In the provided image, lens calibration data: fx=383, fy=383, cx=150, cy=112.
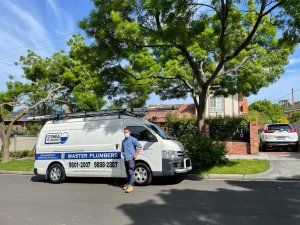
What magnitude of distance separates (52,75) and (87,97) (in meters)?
3.06

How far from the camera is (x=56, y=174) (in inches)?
515

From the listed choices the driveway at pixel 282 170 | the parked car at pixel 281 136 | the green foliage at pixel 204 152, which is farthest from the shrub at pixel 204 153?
the parked car at pixel 281 136

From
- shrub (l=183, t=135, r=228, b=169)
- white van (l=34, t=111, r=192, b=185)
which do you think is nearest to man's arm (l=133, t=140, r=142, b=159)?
white van (l=34, t=111, r=192, b=185)

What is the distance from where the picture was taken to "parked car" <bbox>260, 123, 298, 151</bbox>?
1998 centimetres

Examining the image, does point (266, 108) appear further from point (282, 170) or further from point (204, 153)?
point (204, 153)

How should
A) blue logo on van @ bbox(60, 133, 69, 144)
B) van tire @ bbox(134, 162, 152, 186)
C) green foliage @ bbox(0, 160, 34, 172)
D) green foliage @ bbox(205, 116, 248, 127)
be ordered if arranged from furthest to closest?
1. green foliage @ bbox(205, 116, 248, 127)
2. green foliage @ bbox(0, 160, 34, 172)
3. blue logo on van @ bbox(60, 133, 69, 144)
4. van tire @ bbox(134, 162, 152, 186)

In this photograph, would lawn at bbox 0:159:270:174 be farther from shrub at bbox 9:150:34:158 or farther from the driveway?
shrub at bbox 9:150:34:158

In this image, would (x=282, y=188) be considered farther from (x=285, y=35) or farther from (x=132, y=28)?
Answer: (x=132, y=28)

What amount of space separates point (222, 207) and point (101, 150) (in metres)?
5.33

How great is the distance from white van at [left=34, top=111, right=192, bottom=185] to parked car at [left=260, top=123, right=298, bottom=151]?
9519 millimetres

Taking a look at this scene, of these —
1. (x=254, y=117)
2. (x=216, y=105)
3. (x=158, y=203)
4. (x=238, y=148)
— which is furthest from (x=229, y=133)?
(x=216, y=105)

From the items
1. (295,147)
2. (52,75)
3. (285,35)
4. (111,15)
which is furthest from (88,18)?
(295,147)

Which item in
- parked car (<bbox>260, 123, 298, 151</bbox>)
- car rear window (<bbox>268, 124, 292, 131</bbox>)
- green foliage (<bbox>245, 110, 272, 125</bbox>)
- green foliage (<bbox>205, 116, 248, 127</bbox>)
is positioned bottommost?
parked car (<bbox>260, 123, 298, 151</bbox>)

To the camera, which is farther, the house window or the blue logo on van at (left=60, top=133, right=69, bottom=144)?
the house window
